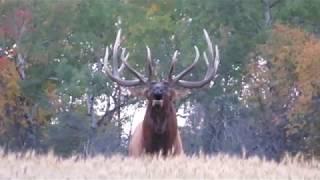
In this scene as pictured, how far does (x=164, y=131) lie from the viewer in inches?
856

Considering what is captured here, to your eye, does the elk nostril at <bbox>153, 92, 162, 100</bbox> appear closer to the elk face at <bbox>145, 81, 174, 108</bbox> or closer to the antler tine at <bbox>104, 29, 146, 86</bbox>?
the elk face at <bbox>145, 81, 174, 108</bbox>

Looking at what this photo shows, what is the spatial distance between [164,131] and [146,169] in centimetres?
792

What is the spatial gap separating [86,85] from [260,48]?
858 cm

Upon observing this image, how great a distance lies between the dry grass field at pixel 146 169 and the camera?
13125 mm

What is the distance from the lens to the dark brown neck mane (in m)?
21.6

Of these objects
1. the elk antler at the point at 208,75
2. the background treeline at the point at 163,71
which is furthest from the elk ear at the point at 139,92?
the background treeline at the point at 163,71

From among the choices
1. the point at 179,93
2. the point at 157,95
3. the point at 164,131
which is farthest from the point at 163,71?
the point at 157,95

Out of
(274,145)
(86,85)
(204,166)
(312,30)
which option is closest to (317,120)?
(274,145)

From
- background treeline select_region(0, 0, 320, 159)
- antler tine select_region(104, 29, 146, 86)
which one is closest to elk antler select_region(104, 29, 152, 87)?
antler tine select_region(104, 29, 146, 86)

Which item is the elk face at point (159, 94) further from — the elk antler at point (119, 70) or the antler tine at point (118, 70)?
the antler tine at point (118, 70)

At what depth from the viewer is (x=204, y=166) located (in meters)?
14.4

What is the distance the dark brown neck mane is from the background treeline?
21.4 metres

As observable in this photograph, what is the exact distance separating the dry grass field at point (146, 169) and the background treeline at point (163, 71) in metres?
27.7

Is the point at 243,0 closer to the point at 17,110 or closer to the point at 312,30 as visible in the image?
the point at 312,30
